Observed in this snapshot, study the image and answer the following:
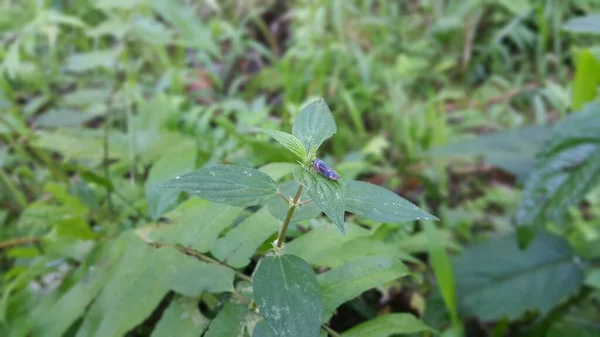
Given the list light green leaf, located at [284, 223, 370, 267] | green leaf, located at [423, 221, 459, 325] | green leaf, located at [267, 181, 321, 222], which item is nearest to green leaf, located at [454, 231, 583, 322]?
green leaf, located at [423, 221, 459, 325]

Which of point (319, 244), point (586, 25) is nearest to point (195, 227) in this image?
point (319, 244)

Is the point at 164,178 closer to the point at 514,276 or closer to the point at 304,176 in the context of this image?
the point at 304,176

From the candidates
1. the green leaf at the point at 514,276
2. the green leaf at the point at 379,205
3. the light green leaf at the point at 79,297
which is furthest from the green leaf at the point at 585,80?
the light green leaf at the point at 79,297

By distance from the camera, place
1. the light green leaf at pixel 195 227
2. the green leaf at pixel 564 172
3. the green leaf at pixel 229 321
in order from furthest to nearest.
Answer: the green leaf at pixel 564 172 → the light green leaf at pixel 195 227 → the green leaf at pixel 229 321

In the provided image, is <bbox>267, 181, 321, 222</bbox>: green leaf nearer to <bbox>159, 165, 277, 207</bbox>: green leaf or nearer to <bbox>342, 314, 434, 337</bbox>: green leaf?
<bbox>159, 165, 277, 207</bbox>: green leaf

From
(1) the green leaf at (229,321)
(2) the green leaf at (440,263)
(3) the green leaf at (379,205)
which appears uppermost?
(3) the green leaf at (379,205)

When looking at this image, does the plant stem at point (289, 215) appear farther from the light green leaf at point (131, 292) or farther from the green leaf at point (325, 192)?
the light green leaf at point (131, 292)

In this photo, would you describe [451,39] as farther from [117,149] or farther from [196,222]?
[196,222]
